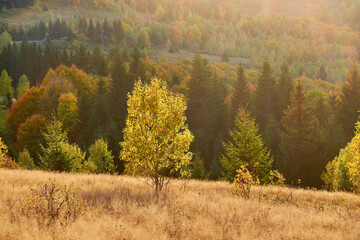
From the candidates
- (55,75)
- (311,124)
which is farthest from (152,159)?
(55,75)

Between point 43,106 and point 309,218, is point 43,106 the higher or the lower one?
the lower one

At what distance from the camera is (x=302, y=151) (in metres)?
37.9

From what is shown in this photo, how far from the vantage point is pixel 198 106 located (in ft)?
205

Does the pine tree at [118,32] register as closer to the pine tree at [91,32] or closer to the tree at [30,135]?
the pine tree at [91,32]

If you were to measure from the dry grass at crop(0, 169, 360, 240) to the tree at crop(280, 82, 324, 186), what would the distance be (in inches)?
763

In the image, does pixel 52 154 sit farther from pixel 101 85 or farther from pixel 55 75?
pixel 55 75

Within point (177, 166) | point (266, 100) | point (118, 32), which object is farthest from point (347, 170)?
point (118, 32)

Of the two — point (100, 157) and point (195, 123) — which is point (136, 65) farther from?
point (100, 157)

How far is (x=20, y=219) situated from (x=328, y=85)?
14536 cm

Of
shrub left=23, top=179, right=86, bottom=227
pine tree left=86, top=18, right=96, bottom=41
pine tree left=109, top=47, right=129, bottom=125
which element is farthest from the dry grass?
pine tree left=86, top=18, right=96, bottom=41

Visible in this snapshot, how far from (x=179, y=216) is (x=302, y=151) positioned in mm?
29303

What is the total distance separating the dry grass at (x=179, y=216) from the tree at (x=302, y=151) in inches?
763

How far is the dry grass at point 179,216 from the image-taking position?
10484 mm

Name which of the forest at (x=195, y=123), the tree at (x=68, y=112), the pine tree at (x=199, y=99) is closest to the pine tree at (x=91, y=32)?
the forest at (x=195, y=123)
